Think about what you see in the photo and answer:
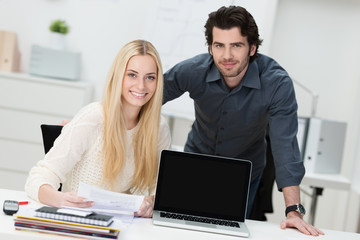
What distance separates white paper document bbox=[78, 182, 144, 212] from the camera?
1569 millimetres

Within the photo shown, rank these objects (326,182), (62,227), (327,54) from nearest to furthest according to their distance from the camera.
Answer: (62,227), (326,182), (327,54)

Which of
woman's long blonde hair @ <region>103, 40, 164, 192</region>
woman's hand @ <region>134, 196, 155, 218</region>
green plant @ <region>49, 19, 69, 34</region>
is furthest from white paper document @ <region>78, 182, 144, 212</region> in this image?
green plant @ <region>49, 19, 69, 34</region>

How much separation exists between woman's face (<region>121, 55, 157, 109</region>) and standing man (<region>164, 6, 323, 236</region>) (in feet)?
1.15

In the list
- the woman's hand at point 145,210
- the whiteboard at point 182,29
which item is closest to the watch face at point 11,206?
the woman's hand at point 145,210

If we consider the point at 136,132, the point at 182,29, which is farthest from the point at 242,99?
the point at 182,29

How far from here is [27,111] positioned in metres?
3.86

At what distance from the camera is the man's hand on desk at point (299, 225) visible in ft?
5.74

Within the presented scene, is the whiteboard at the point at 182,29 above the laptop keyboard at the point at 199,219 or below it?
above

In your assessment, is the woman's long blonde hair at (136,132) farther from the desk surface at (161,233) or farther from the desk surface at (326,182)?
the desk surface at (326,182)

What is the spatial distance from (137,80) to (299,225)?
31.5 inches

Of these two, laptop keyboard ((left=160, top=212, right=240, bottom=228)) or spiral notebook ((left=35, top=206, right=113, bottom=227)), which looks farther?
laptop keyboard ((left=160, top=212, right=240, bottom=228))

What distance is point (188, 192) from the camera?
A: 1710mm

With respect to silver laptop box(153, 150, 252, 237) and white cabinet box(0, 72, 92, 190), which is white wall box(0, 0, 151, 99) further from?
silver laptop box(153, 150, 252, 237)

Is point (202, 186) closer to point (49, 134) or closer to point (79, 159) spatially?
point (79, 159)
